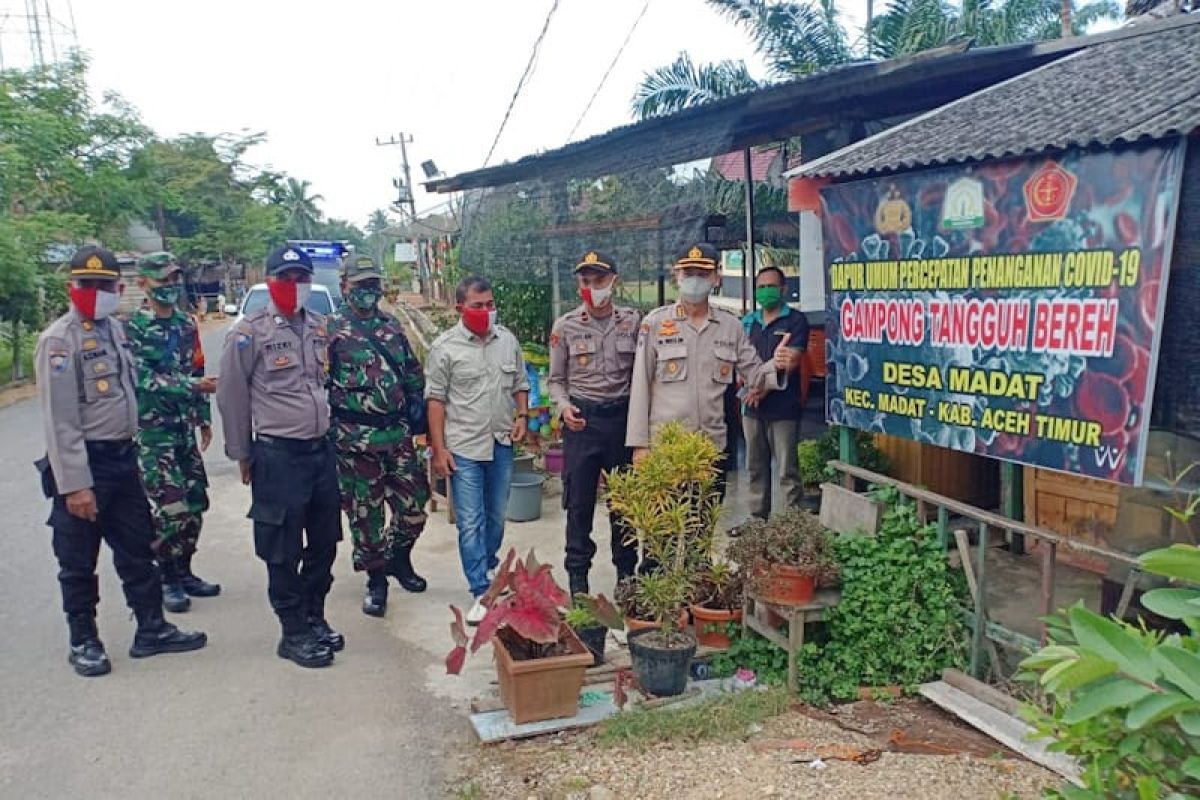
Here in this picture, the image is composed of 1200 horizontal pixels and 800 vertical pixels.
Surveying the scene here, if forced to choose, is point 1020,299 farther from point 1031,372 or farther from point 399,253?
point 399,253

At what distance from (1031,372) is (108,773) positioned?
4.05 metres

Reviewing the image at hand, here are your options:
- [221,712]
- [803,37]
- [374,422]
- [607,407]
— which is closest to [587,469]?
[607,407]

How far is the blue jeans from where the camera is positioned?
16.6ft

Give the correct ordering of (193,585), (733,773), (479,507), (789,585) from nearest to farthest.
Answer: (733,773) → (789,585) → (479,507) → (193,585)

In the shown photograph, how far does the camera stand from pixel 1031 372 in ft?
13.2

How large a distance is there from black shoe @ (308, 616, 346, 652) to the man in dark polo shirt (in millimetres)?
2873

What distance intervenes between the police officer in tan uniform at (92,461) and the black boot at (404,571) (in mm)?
1319

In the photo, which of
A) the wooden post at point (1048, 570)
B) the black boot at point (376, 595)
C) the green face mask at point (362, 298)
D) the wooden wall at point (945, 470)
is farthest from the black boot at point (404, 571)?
the wooden post at point (1048, 570)

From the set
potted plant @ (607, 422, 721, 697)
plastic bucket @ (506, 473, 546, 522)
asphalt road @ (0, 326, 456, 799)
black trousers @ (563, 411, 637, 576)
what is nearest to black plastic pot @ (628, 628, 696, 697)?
potted plant @ (607, 422, 721, 697)

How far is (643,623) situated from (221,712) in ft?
6.28

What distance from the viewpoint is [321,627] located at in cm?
491

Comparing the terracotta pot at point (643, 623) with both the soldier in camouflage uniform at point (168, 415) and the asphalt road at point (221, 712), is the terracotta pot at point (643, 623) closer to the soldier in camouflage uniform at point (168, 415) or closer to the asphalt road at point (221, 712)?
the asphalt road at point (221, 712)

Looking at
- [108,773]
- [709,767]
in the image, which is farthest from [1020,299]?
[108,773]

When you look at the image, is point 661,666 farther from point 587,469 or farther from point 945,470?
point 945,470
